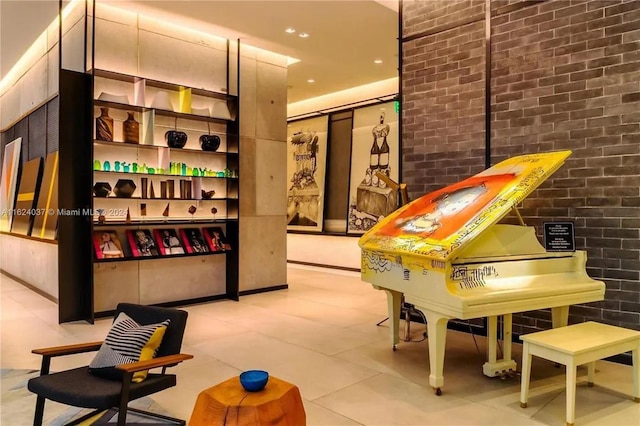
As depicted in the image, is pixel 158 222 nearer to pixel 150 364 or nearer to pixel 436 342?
pixel 150 364

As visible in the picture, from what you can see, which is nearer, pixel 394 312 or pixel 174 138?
pixel 394 312

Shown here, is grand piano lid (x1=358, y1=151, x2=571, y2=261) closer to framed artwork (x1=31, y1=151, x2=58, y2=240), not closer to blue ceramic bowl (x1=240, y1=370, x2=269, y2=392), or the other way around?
blue ceramic bowl (x1=240, y1=370, x2=269, y2=392)

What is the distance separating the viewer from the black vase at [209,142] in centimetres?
625

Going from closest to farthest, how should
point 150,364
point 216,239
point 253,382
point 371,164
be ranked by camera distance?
point 253,382, point 150,364, point 216,239, point 371,164

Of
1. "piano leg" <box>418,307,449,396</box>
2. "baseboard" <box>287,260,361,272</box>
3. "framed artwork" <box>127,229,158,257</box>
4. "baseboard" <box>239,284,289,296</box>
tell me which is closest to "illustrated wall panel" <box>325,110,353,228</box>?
"baseboard" <box>287,260,361,272</box>

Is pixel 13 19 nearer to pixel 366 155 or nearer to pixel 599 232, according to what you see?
pixel 366 155

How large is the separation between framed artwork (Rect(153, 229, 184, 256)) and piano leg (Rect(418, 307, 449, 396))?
12.4 ft

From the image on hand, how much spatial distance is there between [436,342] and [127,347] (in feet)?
6.52

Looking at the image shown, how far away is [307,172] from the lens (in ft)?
32.4

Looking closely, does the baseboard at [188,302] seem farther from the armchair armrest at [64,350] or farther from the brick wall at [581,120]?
the brick wall at [581,120]

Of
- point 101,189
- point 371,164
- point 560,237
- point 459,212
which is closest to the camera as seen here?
point 459,212

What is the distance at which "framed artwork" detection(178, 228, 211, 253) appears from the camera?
6.15 m

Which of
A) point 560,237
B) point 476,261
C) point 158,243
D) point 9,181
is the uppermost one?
point 9,181

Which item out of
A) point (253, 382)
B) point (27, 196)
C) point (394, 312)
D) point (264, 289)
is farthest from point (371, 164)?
point (253, 382)
